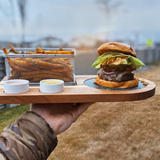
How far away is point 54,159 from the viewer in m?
1.64

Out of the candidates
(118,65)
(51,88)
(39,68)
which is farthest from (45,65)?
(118,65)

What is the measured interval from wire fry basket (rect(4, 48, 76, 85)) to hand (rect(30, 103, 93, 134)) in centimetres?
17

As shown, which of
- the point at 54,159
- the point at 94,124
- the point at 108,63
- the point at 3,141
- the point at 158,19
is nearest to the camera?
the point at 3,141

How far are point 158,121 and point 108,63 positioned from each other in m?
0.96

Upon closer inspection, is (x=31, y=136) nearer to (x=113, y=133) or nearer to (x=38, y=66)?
(x=38, y=66)

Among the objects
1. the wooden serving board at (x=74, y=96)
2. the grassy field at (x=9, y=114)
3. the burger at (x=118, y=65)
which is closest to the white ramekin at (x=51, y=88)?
the wooden serving board at (x=74, y=96)

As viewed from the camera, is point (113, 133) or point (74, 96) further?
point (113, 133)

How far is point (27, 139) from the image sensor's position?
2.47 feet

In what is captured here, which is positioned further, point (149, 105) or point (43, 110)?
point (149, 105)

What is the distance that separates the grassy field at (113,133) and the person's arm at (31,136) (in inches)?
33.7

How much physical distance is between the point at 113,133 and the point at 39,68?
3.31 feet

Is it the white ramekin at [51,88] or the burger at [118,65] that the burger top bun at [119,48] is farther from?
the white ramekin at [51,88]

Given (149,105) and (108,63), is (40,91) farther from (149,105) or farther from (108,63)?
(149,105)

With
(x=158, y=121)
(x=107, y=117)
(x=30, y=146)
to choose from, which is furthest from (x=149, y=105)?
(x=30, y=146)
